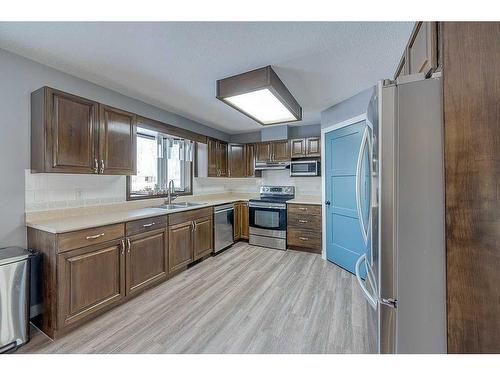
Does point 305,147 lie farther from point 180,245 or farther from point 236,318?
point 236,318

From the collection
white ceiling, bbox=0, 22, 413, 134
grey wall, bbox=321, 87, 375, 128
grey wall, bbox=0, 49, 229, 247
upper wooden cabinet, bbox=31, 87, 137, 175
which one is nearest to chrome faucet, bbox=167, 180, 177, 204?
upper wooden cabinet, bbox=31, 87, 137, 175

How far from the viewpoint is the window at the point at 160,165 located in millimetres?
3229

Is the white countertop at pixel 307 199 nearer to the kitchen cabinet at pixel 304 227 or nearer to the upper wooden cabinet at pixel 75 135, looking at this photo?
the kitchen cabinet at pixel 304 227

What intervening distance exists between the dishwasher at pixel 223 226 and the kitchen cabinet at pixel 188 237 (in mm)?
145

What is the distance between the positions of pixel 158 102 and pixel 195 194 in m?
1.78

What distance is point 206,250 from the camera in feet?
11.3

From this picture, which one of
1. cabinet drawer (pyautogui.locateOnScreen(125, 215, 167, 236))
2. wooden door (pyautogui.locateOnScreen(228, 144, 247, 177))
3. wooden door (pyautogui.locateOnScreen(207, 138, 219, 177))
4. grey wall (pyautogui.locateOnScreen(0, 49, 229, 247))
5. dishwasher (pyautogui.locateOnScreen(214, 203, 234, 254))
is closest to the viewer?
grey wall (pyautogui.locateOnScreen(0, 49, 229, 247))

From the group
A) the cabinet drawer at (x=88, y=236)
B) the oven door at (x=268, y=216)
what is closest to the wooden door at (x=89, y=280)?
the cabinet drawer at (x=88, y=236)

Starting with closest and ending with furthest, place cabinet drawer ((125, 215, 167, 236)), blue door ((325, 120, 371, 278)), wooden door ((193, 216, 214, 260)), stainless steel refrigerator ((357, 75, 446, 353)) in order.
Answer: stainless steel refrigerator ((357, 75, 446, 353)) → cabinet drawer ((125, 215, 167, 236)) → blue door ((325, 120, 371, 278)) → wooden door ((193, 216, 214, 260))

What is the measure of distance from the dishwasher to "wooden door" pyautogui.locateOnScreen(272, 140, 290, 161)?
1.34 metres

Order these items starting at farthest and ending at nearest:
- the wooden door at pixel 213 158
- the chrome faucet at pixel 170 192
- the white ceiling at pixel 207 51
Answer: the wooden door at pixel 213 158 < the chrome faucet at pixel 170 192 < the white ceiling at pixel 207 51

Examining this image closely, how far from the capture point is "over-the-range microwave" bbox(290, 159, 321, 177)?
397cm

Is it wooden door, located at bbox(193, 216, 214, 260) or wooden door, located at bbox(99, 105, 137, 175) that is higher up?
wooden door, located at bbox(99, 105, 137, 175)

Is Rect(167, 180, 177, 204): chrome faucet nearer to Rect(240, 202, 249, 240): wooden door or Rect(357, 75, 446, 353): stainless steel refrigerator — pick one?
Rect(240, 202, 249, 240): wooden door
